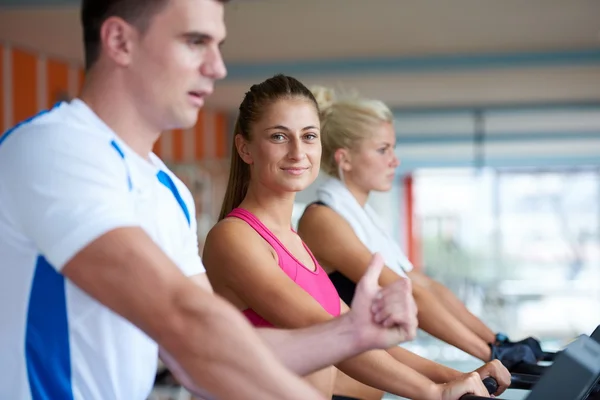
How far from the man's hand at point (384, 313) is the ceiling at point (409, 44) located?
16.4 ft

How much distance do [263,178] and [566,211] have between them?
29.6 feet

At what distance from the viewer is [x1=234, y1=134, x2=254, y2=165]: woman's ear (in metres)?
1.86

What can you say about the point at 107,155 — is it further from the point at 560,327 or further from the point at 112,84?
the point at 560,327

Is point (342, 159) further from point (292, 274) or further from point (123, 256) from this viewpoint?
point (123, 256)

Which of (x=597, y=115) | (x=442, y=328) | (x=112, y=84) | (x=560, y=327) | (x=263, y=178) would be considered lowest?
(x=560, y=327)

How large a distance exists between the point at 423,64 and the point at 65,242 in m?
7.50

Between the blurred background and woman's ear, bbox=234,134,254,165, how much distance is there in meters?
2.95

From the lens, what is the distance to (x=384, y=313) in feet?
3.92

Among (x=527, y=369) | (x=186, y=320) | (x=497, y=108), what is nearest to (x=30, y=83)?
(x=497, y=108)

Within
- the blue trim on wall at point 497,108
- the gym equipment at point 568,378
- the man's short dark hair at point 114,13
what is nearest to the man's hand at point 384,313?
the gym equipment at point 568,378

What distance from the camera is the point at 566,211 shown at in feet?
33.6

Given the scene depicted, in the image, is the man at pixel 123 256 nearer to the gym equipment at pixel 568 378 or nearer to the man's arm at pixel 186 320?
the man's arm at pixel 186 320

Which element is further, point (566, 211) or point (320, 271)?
point (566, 211)

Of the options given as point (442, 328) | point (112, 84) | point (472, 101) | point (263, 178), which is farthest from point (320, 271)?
point (472, 101)
